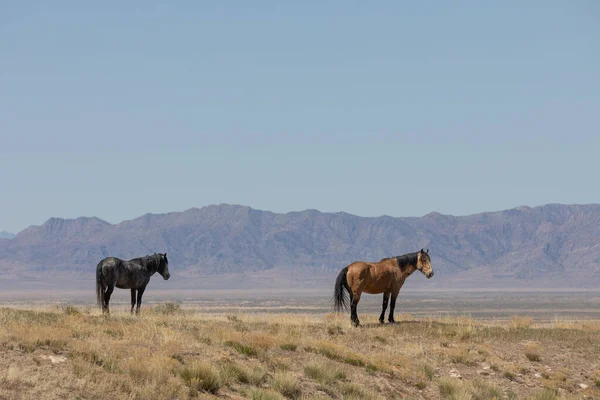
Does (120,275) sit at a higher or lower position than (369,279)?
higher

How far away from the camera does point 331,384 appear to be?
1922 centimetres

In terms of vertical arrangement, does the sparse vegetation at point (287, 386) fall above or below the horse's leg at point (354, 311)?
below

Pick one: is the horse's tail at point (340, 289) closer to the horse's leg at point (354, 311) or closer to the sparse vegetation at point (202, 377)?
the horse's leg at point (354, 311)

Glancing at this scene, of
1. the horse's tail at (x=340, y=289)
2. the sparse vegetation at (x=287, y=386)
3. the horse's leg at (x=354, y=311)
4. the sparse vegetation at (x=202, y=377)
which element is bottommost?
the sparse vegetation at (x=287, y=386)

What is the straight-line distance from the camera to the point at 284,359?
67.1 feet

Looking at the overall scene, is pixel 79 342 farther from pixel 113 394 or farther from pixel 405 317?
pixel 405 317

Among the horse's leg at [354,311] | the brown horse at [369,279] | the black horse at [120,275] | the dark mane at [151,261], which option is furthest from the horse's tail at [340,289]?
the dark mane at [151,261]

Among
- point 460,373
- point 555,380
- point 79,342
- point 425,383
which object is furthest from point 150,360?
point 555,380

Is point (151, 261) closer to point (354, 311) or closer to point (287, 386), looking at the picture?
point (354, 311)

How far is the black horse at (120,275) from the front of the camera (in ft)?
93.4

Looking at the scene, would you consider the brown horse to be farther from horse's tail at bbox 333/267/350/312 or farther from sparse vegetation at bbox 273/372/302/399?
sparse vegetation at bbox 273/372/302/399

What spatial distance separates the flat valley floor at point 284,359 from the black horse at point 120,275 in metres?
0.82

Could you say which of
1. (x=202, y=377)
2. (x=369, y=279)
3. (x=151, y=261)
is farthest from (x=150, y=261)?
(x=202, y=377)

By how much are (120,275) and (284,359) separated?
1003cm
